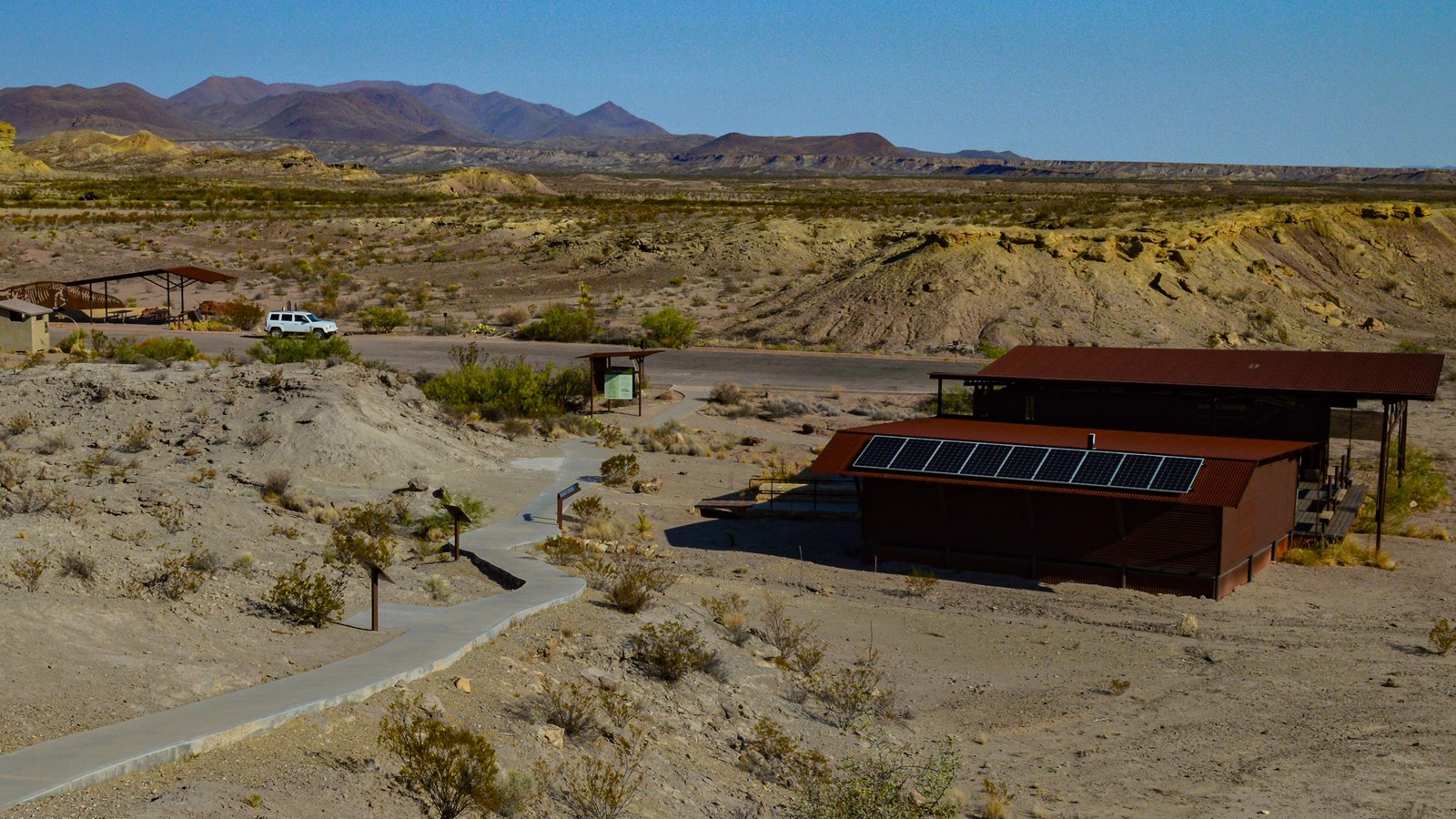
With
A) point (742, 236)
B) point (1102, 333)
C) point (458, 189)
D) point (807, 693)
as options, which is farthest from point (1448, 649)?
point (458, 189)

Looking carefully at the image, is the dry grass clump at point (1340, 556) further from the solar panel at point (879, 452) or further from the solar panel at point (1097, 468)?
the solar panel at point (879, 452)

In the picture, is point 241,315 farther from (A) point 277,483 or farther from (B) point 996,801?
(B) point 996,801

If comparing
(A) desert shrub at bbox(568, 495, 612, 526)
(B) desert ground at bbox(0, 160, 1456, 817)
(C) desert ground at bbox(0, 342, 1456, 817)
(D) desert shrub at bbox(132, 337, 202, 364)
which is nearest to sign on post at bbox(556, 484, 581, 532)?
(A) desert shrub at bbox(568, 495, 612, 526)

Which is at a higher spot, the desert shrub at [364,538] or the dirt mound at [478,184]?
the dirt mound at [478,184]

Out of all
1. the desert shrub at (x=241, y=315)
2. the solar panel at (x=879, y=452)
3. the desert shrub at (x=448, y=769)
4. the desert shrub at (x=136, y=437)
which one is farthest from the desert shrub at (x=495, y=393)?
the desert shrub at (x=448, y=769)

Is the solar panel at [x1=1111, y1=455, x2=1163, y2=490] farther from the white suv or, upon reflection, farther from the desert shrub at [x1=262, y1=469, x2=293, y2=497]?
the white suv

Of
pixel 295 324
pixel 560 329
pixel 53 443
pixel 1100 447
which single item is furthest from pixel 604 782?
pixel 560 329
